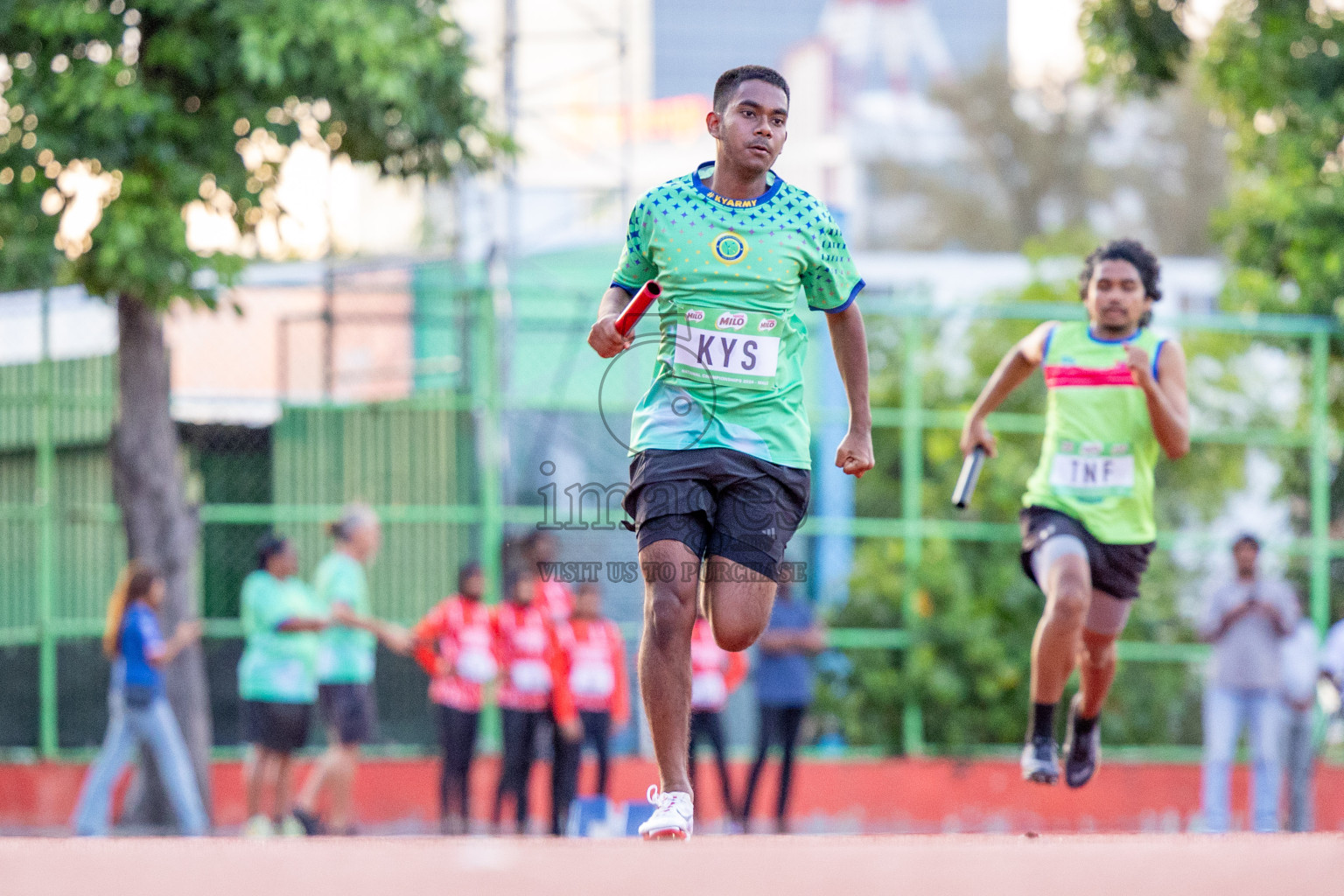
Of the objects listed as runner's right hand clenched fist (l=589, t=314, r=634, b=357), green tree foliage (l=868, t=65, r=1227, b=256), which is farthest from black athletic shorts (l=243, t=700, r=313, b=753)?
green tree foliage (l=868, t=65, r=1227, b=256)

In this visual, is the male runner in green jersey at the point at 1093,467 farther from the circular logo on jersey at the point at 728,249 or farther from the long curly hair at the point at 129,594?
the long curly hair at the point at 129,594

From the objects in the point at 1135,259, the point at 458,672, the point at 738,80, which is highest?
the point at 738,80

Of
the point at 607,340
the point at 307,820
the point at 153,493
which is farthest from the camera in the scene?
the point at 153,493

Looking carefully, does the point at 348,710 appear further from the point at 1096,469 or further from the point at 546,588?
the point at 1096,469

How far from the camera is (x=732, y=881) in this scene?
10.1 feet

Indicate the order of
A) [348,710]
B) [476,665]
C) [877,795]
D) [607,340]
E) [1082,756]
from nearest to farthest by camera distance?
[607,340]
[1082,756]
[348,710]
[476,665]
[877,795]

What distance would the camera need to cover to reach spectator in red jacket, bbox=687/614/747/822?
35.9ft

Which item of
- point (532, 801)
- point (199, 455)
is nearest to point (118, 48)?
point (199, 455)

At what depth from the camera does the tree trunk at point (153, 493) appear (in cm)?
1151

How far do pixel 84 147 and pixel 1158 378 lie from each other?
6669mm

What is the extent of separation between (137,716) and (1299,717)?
7.43m

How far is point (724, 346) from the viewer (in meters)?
5.09

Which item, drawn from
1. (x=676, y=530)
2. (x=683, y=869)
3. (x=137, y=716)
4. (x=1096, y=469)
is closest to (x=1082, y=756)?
(x=1096, y=469)

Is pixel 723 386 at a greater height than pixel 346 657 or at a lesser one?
greater
